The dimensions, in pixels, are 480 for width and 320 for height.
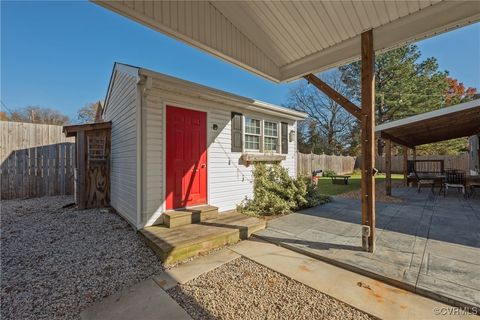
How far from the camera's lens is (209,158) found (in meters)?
5.09

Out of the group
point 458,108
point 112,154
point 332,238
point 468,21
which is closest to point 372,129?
point 468,21

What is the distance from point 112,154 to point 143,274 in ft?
14.7

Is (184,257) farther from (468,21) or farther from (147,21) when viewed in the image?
(468,21)

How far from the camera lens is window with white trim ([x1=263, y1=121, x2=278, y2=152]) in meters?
6.60

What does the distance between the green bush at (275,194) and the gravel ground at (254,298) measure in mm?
2809

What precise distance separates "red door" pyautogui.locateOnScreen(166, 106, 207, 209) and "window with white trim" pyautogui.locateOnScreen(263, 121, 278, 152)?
88.5 inches

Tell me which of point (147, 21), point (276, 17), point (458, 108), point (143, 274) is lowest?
point (143, 274)

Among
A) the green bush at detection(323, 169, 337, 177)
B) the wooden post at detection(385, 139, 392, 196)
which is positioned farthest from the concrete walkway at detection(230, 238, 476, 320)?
the green bush at detection(323, 169, 337, 177)

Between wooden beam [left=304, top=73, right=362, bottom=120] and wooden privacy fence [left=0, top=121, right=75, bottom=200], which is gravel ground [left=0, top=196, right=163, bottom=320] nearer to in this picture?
wooden privacy fence [left=0, top=121, right=75, bottom=200]

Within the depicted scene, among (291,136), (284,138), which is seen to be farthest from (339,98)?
(291,136)

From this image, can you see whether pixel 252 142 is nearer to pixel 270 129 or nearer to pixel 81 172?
pixel 270 129

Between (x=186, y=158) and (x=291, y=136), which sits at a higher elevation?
(x=291, y=136)

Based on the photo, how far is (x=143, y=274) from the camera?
281 cm

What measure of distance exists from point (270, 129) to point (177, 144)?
10.8 feet
